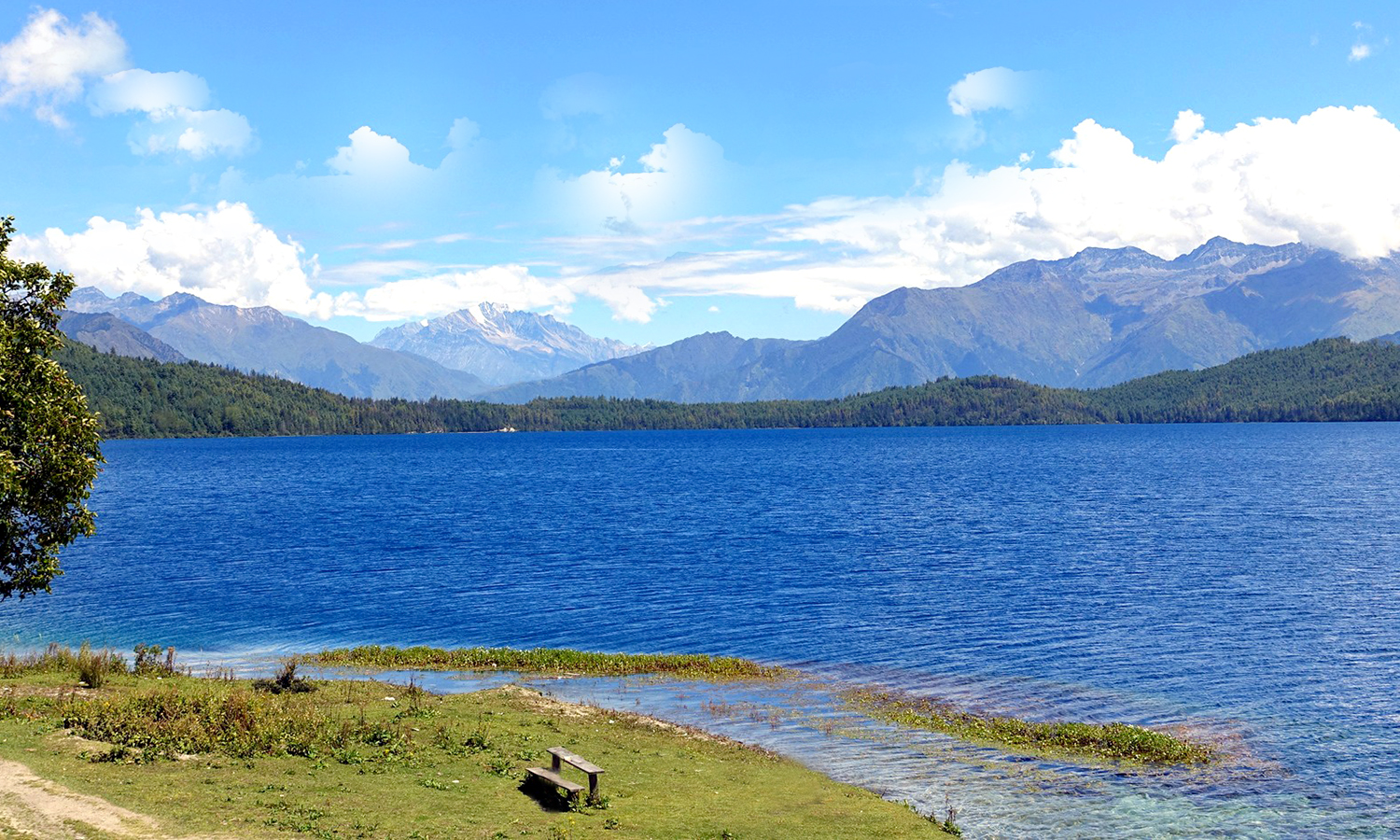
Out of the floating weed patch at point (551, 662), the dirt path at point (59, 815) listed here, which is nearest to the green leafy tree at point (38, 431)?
the dirt path at point (59, 815)

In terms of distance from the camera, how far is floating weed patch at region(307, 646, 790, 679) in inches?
1999

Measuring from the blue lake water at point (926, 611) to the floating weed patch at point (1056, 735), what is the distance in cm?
155

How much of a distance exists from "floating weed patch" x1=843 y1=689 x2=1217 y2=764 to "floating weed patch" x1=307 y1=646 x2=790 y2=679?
8.97 metres

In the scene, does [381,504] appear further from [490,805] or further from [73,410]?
[490,805]

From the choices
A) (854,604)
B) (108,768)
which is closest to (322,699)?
(108,768)

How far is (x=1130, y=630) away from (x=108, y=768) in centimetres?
5314

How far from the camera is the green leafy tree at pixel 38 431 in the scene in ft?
112

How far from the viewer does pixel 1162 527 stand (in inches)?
4328

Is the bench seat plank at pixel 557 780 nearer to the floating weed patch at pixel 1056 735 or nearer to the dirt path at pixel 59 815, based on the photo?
the dirt path at pixel 59 815

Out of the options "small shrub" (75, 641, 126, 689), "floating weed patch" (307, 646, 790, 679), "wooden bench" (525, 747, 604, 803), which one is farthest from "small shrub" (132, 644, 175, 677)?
"wooden bench" (525, 747, 604, 803)

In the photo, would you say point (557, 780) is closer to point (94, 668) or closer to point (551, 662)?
point (94, 668)

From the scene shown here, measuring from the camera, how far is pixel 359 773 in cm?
3002

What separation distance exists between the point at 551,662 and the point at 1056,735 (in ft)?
83.3

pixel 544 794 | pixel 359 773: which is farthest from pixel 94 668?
pixel 544 794
